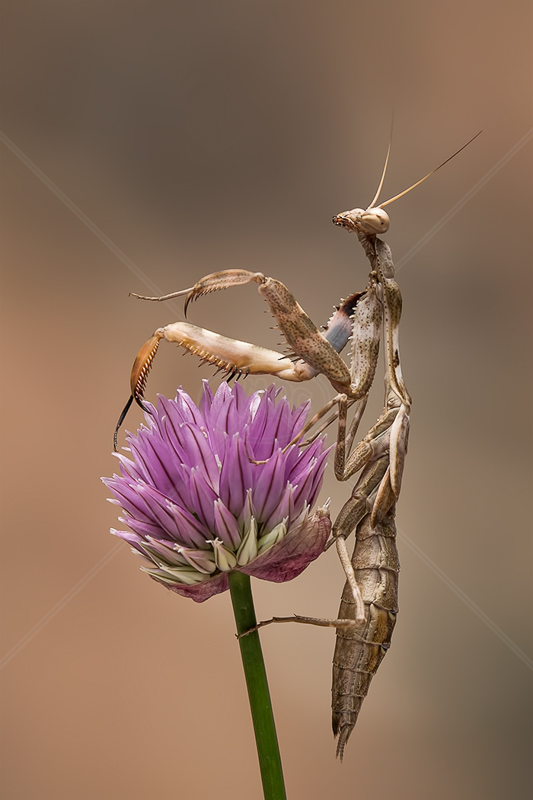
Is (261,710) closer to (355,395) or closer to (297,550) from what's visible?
(297,550)

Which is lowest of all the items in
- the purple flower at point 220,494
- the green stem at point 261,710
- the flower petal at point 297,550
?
the green stem at point 261,710

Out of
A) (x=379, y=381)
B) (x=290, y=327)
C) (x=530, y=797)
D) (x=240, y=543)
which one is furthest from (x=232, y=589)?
(x=530, y=797)

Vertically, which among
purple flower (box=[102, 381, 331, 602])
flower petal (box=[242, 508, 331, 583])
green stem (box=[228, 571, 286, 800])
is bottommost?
green stem (box=[228, 571, 286, 800])

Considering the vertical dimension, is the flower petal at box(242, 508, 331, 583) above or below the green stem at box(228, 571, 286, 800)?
above

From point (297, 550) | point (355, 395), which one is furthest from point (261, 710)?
point (355, 395)

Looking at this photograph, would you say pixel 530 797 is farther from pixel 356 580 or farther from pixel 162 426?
pixel 162 426
